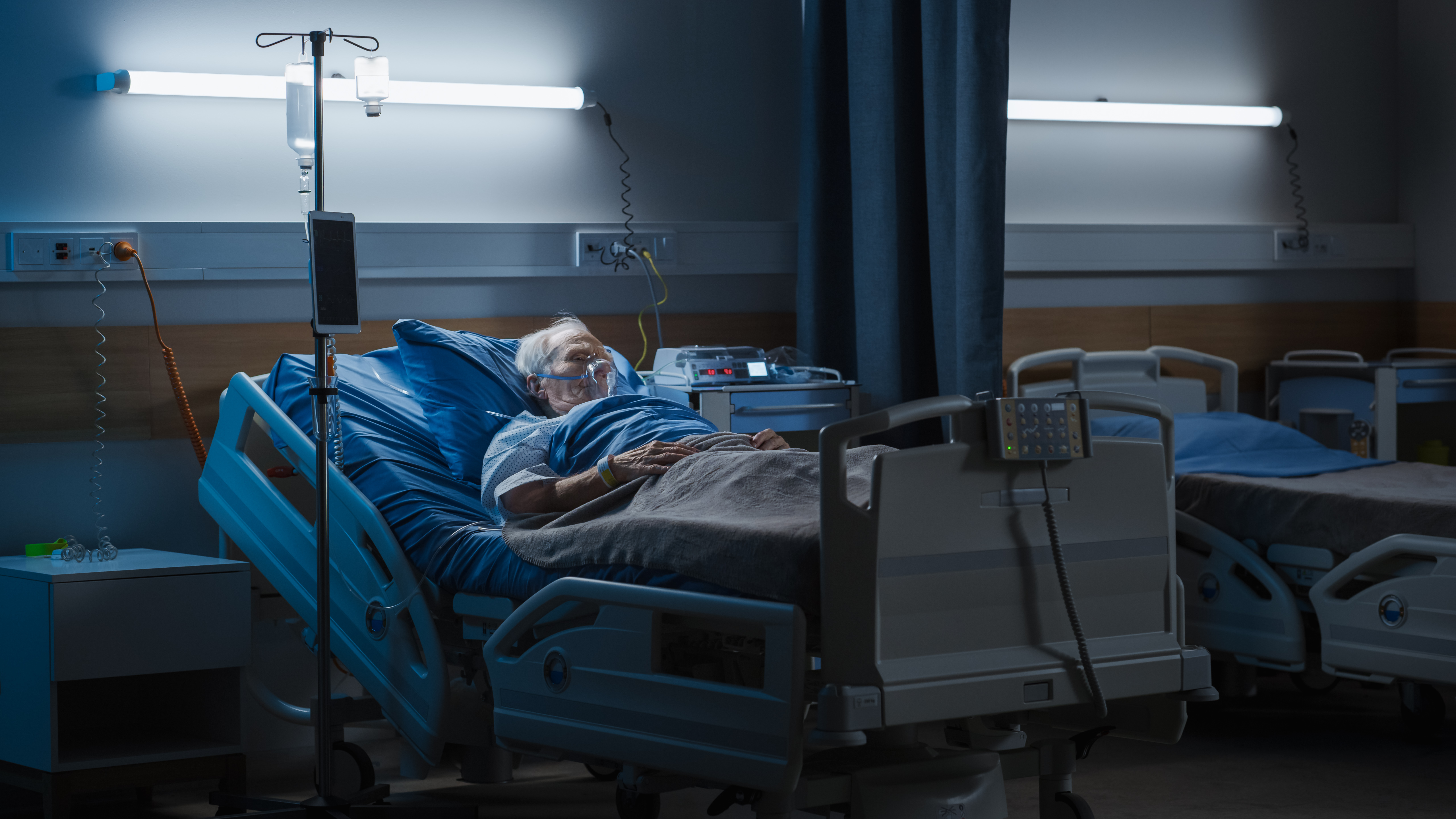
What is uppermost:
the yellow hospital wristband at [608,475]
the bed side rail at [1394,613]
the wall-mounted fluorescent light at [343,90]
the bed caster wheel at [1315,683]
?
the wall-mounted fluorescent light at [343,90]

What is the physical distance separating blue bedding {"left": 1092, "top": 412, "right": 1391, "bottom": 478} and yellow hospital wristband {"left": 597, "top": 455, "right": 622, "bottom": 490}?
70.9 inches

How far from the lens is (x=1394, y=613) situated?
340 cm

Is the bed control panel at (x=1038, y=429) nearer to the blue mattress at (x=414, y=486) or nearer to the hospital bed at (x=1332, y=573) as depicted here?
the blue mattress at (x=414, y=486)

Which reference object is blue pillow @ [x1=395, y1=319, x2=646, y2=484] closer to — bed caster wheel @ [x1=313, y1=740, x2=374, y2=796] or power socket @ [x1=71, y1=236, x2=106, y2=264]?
bed caster wheel @ [x1=313, y1=740, x2=374, y2=796]

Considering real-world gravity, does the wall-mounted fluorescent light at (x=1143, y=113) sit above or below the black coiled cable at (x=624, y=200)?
above

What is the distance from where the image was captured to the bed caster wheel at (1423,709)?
3.81 metres

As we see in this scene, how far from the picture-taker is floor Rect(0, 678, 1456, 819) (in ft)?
10.7

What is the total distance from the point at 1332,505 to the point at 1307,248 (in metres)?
2.15

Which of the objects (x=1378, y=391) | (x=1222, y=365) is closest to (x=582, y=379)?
(x=1222, y=365)

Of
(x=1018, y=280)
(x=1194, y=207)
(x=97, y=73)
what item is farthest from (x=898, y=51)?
(x=97, y=73)

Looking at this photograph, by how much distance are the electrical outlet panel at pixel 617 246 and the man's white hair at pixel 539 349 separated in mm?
642

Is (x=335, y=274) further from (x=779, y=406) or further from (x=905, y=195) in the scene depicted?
(x=905, y=195)

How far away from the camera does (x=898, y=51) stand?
13.9 feet

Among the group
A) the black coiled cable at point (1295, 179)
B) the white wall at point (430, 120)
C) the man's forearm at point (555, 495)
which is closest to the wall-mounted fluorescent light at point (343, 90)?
the white wall at point (430, 120)
